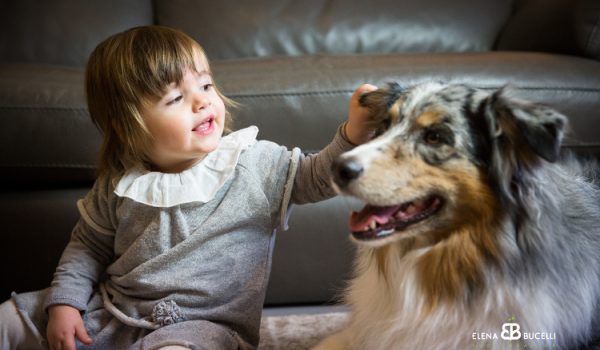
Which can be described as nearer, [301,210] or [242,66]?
[301,210]

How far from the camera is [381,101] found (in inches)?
51.5

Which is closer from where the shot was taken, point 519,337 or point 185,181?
point 519,337

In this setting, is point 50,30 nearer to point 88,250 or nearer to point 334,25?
point 334,25

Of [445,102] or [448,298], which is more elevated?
[445,102]

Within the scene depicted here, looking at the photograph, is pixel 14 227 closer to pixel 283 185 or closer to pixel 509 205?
pixel 283 185

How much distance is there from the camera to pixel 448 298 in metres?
1.15

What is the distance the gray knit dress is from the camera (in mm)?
1370

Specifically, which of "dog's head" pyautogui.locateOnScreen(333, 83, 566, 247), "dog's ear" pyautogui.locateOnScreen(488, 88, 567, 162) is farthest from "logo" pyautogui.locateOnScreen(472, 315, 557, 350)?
"dog's ear" pyautogui.locateOnScreen(488, 88, 567, 162)

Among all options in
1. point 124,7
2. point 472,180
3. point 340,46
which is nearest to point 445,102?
point 472,180

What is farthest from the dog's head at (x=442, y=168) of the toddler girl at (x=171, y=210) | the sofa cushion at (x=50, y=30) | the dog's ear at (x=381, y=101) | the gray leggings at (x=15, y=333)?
the sofa cushion at (x=50, y=30)

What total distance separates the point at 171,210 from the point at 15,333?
1.57ft

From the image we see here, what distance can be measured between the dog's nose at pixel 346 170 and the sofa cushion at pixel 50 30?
1853 mm

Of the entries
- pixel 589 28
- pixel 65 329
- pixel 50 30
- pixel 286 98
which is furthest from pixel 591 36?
pixel 50 30

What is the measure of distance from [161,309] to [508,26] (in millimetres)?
2068
